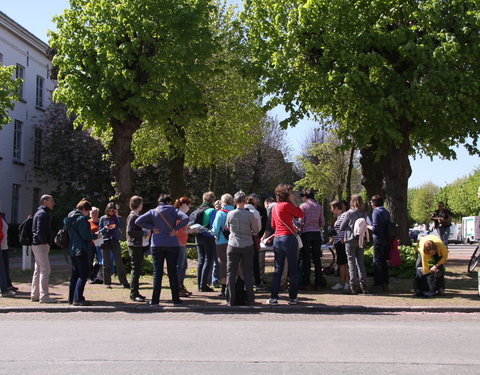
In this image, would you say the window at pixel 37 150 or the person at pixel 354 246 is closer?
the person at pixel 354 246

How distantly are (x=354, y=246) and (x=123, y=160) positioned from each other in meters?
9.31

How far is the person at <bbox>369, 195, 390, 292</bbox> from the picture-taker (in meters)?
12.3

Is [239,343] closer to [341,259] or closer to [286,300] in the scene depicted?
[286,300]

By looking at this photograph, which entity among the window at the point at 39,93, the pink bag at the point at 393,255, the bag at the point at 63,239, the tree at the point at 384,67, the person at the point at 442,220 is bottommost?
the pink bag at the point at 393,255

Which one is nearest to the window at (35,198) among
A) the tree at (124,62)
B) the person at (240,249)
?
the tree at (124,62)

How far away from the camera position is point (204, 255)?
41.1ft

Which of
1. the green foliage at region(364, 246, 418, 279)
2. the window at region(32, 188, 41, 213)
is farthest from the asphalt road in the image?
the window at region(32, 188, 41, 213)

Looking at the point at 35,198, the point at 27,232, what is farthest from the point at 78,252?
the point at 35,198

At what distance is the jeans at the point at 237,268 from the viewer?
34.6 feet

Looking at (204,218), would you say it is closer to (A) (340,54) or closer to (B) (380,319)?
(B) (380,319)

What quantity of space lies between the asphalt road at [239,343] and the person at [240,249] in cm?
82

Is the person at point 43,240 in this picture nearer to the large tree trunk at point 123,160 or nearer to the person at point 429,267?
the person at point 429,267

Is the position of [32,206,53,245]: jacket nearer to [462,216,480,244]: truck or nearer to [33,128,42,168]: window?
[33,128,42,168]: window

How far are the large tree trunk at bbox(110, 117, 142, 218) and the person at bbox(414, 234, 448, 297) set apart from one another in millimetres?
9848
